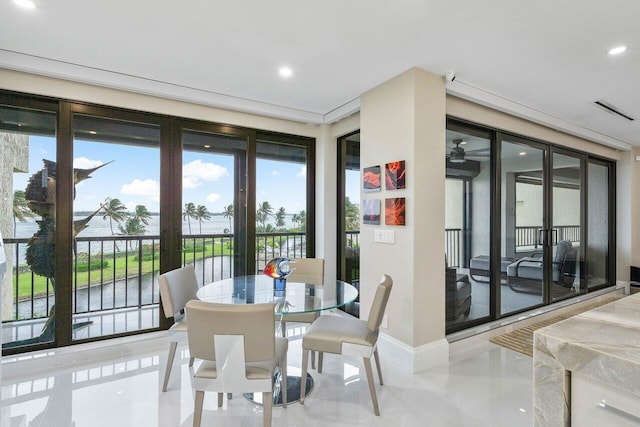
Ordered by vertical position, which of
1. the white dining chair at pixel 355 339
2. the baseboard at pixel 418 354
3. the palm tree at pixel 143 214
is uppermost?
the palm tree at pixel 143 214

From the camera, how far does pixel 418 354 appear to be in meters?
2.71

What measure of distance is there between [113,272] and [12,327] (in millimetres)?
874

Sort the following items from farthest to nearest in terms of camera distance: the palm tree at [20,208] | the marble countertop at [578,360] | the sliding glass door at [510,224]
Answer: the sliding glass door at [510,224], the palm tree at [20,208], the marble countertop at [578,360]

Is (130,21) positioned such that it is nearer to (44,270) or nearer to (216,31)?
(216,31)

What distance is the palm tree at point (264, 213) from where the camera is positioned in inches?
157

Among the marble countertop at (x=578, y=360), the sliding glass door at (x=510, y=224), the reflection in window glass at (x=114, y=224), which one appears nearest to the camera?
the marble countertop at (x=578, y=360)

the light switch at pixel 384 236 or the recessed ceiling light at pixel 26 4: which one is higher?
the recessed ceiling light at pixel 26 4

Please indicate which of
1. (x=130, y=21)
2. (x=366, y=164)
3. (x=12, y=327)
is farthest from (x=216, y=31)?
(x=12, y=327)

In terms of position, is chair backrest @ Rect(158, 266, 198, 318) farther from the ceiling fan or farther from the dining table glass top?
the ceiling fan

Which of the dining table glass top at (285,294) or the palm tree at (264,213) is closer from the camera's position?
the dining table glass top at (285,294)

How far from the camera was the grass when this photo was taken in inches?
113

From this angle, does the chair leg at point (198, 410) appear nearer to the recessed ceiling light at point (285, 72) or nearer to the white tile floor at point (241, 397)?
the white tile floor at point (241, 397)

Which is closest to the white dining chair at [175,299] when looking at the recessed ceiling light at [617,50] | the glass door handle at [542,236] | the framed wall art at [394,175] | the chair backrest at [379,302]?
the chair backrest at [379,302]

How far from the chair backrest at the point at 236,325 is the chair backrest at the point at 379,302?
2.63 ft
